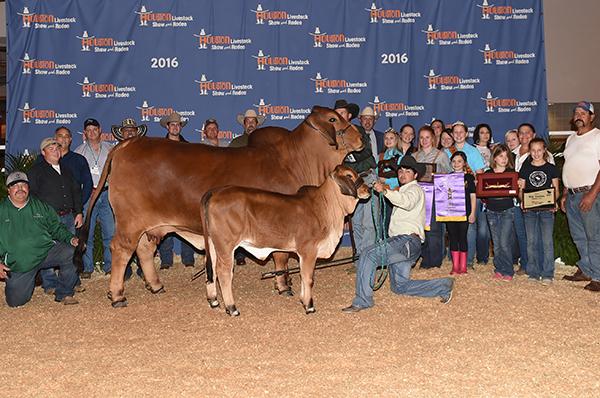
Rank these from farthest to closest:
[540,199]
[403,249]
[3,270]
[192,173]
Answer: [540,199] < [192,173] < [3,270] < [403,249]

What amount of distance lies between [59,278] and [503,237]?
563 cm

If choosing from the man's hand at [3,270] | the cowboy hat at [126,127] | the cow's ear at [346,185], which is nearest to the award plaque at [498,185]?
the cow's ear at [346,185]

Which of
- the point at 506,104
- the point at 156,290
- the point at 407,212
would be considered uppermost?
the point at 506,104

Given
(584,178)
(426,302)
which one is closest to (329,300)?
(426,302)

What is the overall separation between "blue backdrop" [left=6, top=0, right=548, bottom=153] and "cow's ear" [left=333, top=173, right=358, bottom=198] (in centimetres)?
544

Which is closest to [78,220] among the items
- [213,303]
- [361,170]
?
[213,303]

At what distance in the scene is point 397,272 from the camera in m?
7.82

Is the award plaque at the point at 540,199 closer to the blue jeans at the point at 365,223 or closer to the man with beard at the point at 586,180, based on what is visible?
the man with beard at the point at 586,180

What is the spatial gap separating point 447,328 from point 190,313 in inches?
109

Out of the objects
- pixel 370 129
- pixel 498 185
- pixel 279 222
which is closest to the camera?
pixel 279 222

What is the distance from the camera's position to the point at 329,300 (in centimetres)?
815

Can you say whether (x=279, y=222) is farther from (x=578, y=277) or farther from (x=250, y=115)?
(x=578, y=277)

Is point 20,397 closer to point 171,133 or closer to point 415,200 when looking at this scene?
point 415,200

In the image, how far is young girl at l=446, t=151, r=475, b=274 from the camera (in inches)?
371
